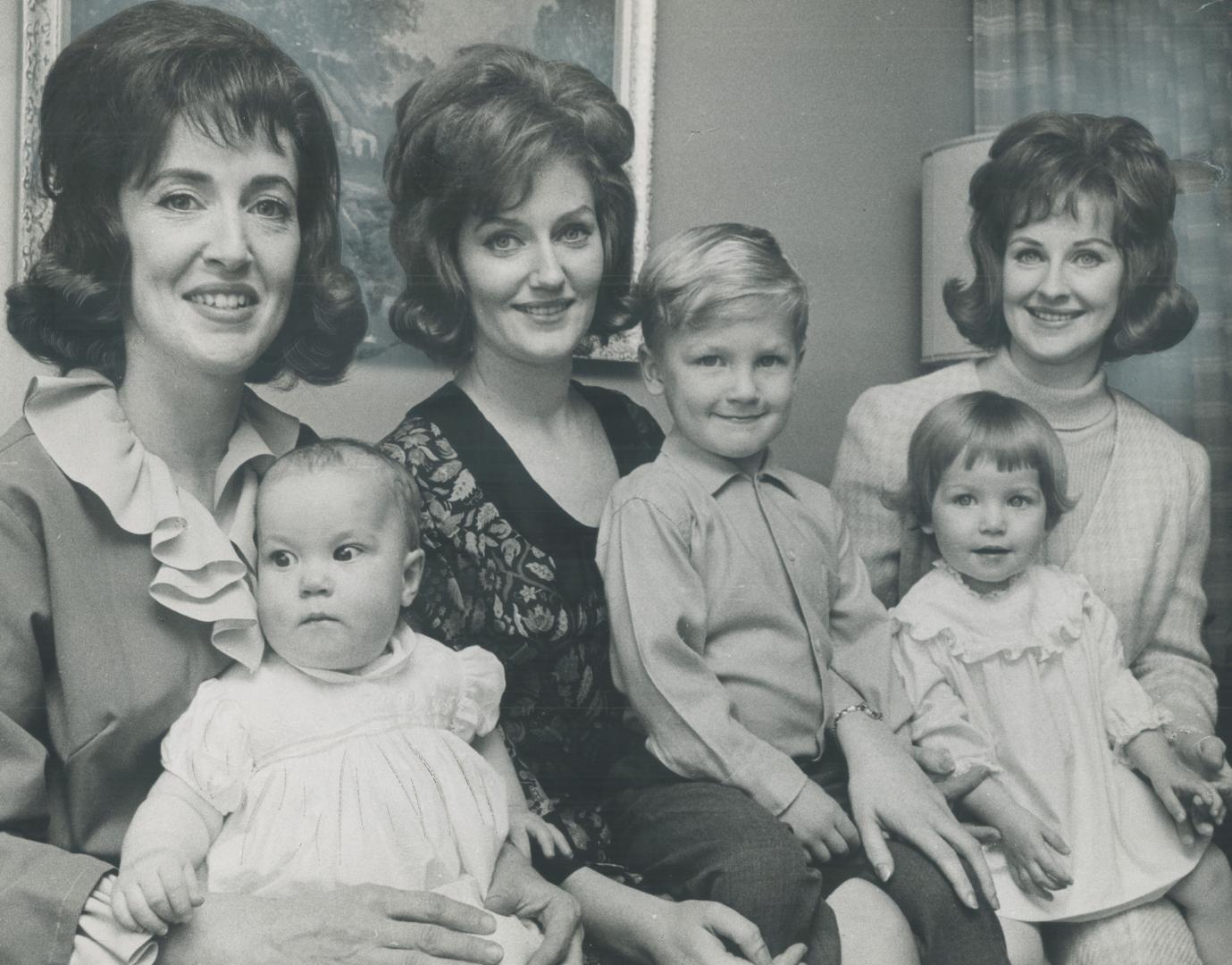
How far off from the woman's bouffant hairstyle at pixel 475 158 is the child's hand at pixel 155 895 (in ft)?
2.34

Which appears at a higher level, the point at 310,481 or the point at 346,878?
the point at 310,481

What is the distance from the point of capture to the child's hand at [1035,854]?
133 cm

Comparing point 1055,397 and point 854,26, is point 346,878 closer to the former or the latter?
point 1055,397

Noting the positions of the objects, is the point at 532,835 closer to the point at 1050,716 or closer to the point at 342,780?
the point at 342,780

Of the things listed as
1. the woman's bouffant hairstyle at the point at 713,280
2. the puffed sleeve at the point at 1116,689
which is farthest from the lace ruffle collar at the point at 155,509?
the puffed sleeve at the point at 1116,689

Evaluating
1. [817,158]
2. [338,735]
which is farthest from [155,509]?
[817,158]

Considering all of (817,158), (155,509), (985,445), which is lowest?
(155,509)

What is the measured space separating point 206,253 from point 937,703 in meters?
1.00

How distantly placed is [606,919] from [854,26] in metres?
1.37

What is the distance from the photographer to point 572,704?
55.1 inches

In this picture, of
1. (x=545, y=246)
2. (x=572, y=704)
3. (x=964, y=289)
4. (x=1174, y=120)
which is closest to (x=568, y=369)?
(x=545, y=246)

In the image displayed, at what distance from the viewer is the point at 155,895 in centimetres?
100

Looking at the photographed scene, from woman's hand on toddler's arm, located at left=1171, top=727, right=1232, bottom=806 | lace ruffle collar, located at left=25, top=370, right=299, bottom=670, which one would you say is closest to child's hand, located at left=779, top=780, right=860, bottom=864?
woman's hand on toddler's arm, located at left=1171, top=727, right=1232, bottom=806

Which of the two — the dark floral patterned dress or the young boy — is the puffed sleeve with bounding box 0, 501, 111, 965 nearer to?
the dark floral patterned dress
